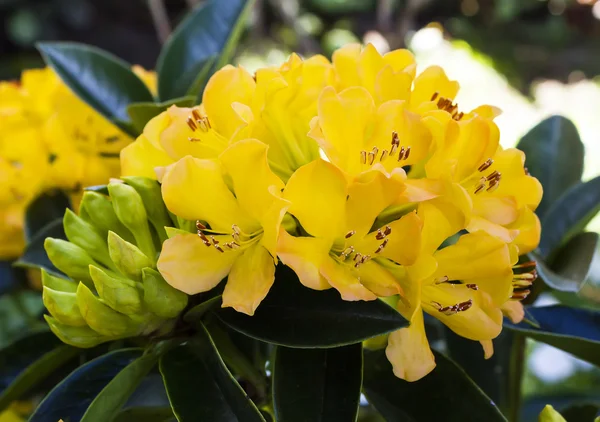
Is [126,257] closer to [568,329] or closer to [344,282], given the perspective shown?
[344,282]

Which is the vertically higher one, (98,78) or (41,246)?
(98,78)

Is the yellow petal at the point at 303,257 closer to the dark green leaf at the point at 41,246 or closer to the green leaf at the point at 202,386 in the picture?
the green leaf at the point at 202,386

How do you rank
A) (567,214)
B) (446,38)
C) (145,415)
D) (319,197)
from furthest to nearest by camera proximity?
1. (446,38)
2. (567,214)
3. (145,415)
4. (319,197)

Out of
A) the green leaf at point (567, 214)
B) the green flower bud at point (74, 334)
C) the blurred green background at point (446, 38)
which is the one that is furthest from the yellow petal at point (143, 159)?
the blurred green background at point (446, 38)

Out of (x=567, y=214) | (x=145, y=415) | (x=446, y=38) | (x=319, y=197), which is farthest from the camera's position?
(x=446, y=38)

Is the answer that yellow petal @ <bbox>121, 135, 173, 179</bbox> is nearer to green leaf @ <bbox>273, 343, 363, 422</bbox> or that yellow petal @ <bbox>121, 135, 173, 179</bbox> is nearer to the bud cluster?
the bud cluster

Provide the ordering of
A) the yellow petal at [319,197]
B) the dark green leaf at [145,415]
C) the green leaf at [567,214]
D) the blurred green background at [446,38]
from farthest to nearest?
the blurred green background at [446,38], the green leaf at [567,214], the dark green leaf at [145,415], the yellow petal at [319,197]

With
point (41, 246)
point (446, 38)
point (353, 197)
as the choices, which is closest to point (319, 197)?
point (353, 197)
